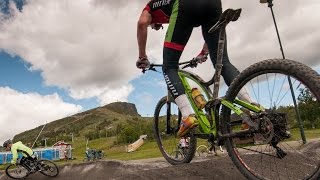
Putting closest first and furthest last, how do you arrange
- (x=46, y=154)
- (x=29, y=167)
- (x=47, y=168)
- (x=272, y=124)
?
(x=272, y=124) → (x=47, y=168) → (x=29, y=167) → (x=46, y=154)

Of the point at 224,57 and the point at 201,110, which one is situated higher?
the point at 224,57

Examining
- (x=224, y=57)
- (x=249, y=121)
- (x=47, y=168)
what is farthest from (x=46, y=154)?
(x=249, y=121)

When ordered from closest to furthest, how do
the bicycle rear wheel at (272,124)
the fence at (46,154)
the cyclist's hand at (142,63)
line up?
the bicycle rear wheel at (272,124), the cyclist's hand at (142,63), the fence at (46,154)

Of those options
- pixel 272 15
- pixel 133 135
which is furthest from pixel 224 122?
pixel 133 135

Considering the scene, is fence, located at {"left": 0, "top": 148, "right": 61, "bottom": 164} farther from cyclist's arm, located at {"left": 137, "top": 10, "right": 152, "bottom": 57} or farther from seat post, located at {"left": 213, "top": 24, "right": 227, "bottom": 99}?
seat post, located at {"left": 213, "top": 24, "right": 227, "bottom": 99}

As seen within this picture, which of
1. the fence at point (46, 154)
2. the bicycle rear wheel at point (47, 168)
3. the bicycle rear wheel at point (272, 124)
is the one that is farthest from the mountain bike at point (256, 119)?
the fence at point (46, 154)

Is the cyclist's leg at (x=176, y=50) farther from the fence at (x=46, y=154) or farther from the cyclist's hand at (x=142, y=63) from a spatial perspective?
the fence at (x=46, y=154)

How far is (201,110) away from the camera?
→ 5.17 meters

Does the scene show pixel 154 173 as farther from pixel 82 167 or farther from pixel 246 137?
pixel 82 167

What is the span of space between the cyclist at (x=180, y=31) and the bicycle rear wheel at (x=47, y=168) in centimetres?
1611

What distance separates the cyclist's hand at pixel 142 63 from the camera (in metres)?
5.71

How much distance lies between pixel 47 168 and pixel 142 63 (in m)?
17.2

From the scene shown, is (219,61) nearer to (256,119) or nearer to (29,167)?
(256,119)

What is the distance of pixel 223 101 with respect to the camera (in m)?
4.64
